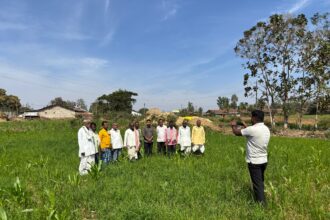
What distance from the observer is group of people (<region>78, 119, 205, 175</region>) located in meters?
9.20

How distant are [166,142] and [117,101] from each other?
46183mm

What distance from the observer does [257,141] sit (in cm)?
602

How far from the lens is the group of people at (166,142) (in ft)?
19.7

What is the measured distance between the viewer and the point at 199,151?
12.5 meters

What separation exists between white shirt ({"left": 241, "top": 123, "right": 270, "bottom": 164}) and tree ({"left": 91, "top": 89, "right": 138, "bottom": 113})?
2019 inches

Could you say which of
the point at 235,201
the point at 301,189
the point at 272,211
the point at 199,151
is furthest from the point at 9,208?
the point at 199,151

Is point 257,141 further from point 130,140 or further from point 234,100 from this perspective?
point 234,100

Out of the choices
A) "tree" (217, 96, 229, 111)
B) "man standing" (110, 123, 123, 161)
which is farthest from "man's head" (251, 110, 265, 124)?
"tree" (217, 96, 229, 111)

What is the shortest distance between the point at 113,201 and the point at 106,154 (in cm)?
482

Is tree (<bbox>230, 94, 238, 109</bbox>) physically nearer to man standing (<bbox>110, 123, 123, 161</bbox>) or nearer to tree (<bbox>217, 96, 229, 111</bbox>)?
tree (<bbox>217, 96, 229, 111</bbox>)

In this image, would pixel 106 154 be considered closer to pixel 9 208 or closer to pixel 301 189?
pixel 9 208

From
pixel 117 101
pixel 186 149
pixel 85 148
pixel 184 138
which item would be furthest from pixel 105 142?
pixel 117 101

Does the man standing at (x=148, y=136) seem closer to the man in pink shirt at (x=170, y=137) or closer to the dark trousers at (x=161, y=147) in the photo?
the dark trousers at (x=161, y=147)

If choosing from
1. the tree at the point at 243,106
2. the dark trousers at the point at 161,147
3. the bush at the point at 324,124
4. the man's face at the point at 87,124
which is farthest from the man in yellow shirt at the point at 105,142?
the tree at the point at 243,106
